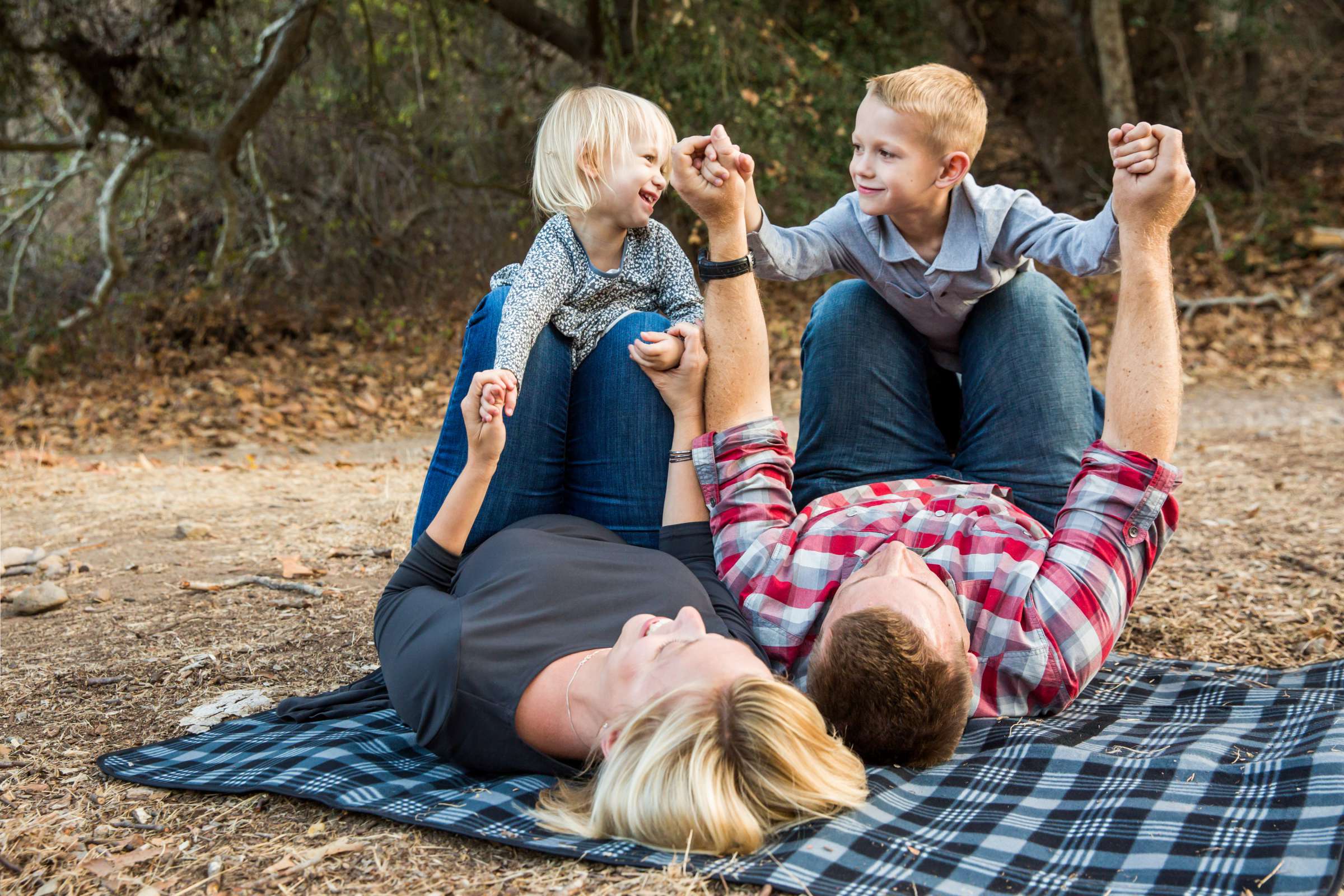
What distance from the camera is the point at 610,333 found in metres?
2.92

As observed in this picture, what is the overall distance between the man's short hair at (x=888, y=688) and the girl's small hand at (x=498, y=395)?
0.83 meters

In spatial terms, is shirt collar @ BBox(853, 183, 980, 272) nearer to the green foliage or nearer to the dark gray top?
the dark gray top

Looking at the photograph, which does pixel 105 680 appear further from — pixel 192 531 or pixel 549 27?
pixel 549 27

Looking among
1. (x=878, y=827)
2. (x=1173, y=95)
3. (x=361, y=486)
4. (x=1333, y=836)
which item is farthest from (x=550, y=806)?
(x=1173, y=95)

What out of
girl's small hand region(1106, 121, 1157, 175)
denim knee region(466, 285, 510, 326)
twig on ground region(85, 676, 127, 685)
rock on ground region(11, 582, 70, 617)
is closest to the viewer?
girl's small hand region(1106, 121, 1157, 175)

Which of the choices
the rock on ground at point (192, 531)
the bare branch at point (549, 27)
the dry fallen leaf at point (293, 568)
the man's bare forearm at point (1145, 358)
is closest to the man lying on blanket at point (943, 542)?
the man's bare forearm at point (1145, 358)

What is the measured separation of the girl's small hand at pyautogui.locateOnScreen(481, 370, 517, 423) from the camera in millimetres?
2400

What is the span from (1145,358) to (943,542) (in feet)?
1.94

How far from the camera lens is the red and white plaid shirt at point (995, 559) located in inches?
93.4

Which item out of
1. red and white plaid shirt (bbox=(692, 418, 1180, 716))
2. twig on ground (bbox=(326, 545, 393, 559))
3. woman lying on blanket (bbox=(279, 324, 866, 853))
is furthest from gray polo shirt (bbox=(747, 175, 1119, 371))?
twig on ground (bbox=(326, 545, 393, 559))

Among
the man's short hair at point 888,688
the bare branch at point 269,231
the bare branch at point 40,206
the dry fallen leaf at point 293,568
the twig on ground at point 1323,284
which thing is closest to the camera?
the man's short hair at point 888,688

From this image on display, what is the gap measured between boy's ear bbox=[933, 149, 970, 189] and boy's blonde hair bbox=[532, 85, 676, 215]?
0.72 metres

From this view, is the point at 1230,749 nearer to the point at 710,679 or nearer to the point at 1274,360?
the point at 710,679

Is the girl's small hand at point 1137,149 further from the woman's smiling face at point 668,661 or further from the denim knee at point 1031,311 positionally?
the woman's smiling face at point 668,661
